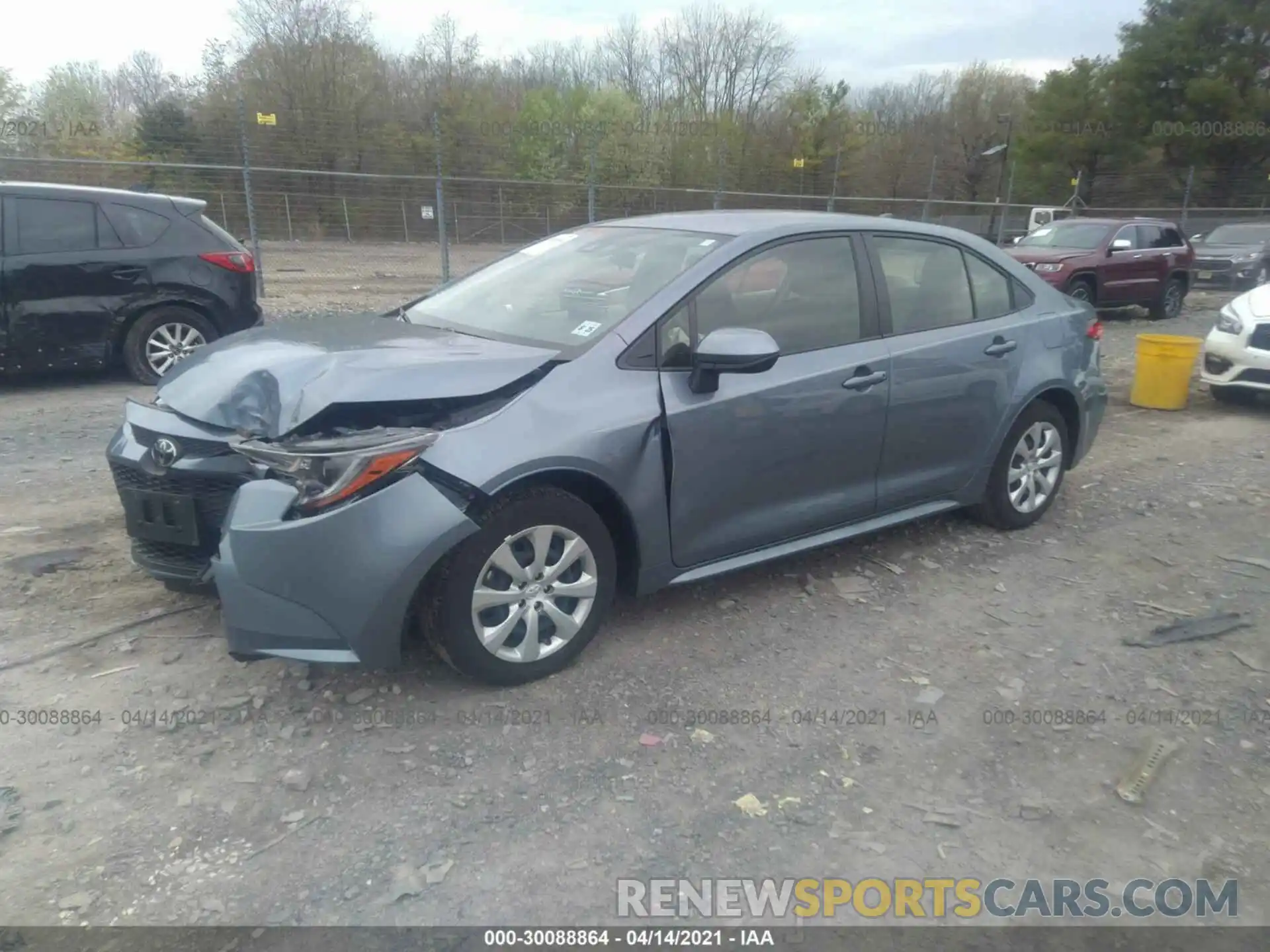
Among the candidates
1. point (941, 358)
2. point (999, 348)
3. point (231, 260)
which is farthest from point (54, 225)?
point (999, 348)

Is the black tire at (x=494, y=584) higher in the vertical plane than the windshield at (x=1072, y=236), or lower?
lower

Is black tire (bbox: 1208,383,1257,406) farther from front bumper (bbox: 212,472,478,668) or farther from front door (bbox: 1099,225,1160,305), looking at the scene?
front bumper (bbox: 212,472,478,668)

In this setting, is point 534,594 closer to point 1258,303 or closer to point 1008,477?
point 1008,477

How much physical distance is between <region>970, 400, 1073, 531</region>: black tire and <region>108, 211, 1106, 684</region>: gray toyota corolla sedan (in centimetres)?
12

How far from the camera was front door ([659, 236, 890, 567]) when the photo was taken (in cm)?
366

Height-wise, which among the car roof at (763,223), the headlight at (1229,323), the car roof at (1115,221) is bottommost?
the headlight at (1229,323)

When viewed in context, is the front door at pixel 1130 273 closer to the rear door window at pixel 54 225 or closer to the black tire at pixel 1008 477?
the black tire at pixel 1008 477

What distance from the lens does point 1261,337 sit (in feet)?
26.2

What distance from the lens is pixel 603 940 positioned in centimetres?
240

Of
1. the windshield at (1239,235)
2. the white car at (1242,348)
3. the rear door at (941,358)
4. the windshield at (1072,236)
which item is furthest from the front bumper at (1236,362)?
the windshield at (1239,235)

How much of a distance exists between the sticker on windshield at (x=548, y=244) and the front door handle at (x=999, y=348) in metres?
2.06

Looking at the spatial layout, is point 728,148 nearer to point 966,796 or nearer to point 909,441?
point 909,441

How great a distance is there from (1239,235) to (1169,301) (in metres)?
6.68

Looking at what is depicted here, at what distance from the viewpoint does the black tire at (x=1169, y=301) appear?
50.0ft
